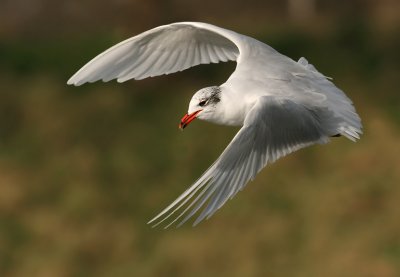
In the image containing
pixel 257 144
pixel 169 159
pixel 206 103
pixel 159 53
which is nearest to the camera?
pixel 257 144

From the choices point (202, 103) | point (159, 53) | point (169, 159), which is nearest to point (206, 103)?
point (202, 103)

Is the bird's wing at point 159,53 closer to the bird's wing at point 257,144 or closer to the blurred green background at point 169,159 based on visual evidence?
the bird's wing at point 257,144

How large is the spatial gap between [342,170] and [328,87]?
5734 millimetres

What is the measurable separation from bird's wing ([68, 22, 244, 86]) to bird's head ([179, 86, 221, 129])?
2.35 feet

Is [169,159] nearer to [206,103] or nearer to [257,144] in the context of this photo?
[206,103]

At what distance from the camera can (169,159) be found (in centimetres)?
1359

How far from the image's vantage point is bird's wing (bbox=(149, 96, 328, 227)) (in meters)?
5.68

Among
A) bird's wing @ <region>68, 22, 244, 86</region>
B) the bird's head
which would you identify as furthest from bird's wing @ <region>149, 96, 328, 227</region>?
bird's wing @ <region>68, 22, 244, 86</region>

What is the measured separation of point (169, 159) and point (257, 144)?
770cm

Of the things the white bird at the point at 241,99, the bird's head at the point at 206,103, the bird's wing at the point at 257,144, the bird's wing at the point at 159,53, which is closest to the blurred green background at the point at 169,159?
the bird's wing at the point at 159,53

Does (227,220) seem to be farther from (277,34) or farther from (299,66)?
(299,66)

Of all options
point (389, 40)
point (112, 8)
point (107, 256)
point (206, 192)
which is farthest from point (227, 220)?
point (206, 192)

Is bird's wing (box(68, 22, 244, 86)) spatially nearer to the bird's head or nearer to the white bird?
the white bird

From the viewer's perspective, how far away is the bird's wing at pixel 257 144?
5.68 m
